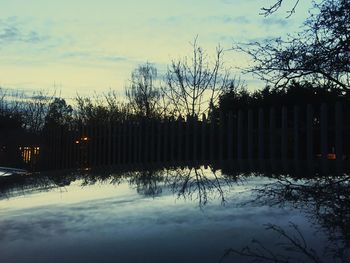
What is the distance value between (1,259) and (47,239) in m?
0.30

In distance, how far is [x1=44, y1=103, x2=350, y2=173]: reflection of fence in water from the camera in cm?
1248

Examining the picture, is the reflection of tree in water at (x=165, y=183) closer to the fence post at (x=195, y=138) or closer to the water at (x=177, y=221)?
the water at (x=177, y=221)

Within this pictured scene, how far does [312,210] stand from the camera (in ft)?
9.11

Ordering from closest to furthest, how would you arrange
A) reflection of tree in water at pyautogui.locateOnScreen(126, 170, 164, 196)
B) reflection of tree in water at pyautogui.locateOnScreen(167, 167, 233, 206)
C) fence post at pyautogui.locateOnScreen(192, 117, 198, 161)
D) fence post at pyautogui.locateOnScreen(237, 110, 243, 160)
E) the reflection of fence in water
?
reflection of tree in water at pyautogui.locateOnScreen(167, 167, 233, 206) < reflection of tree in water at pyautogui.locateOnScreen(126, 170, 164, 196) < the reflection of fence in water < fence post at pyautogui.locateOnScreen(237, 110, 243, 160) < fence post at pyautogui.locateOnScreen(192, 117, 198, 161)

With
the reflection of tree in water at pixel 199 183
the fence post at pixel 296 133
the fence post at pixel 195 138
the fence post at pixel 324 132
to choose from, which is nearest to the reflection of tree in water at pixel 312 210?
the reflection of tree in water at pixel 199 183

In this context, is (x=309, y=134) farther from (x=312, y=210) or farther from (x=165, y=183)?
(x=312, y=210)

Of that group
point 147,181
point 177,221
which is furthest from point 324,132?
point 177,221

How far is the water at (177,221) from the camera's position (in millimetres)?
2289

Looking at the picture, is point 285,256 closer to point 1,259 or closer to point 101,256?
point 101,256

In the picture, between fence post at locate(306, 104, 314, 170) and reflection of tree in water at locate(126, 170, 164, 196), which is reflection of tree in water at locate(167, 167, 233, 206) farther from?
fence post at locate(306, 104, 314, 170)

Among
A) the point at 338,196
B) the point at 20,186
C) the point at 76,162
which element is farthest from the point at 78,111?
the point at 338,196

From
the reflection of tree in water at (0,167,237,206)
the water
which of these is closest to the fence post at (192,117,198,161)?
the reflection of tree in water at (0,167,237,206)

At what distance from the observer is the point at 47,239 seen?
8.60ft

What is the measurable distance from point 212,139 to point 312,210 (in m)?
12.0
